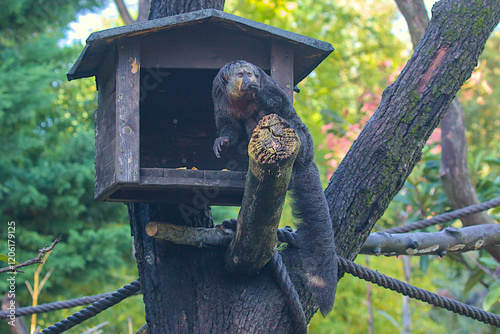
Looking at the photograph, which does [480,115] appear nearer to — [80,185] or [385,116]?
[80,185]

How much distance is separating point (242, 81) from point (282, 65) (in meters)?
0.35

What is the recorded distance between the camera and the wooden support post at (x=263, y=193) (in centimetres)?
159

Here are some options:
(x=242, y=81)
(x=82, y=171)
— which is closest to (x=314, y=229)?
(x=242, y=81)

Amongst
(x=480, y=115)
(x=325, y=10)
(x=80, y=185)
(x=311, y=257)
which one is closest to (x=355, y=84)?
(x=325, y=10)

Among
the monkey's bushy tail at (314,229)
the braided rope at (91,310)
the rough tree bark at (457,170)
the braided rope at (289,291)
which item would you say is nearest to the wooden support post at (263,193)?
the braided rope at (289,291)

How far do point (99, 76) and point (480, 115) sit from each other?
9738mm

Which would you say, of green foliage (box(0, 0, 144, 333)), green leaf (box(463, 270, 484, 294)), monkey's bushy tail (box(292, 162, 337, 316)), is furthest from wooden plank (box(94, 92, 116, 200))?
green foliage (box(0, 0, 144, 333))

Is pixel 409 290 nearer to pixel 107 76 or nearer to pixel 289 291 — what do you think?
pixel 289 291

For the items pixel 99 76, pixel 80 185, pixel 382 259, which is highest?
pixel 99 76

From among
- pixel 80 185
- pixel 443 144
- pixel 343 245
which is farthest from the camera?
pixel 80 185

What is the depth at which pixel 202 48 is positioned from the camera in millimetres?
2244

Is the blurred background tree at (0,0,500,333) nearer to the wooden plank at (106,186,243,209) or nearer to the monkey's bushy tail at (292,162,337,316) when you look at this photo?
the monkey's bushy tail at (292,162,337,316)

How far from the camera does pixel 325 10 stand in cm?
869

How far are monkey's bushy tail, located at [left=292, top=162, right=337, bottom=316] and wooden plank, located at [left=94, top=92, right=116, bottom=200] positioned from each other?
722 mm
